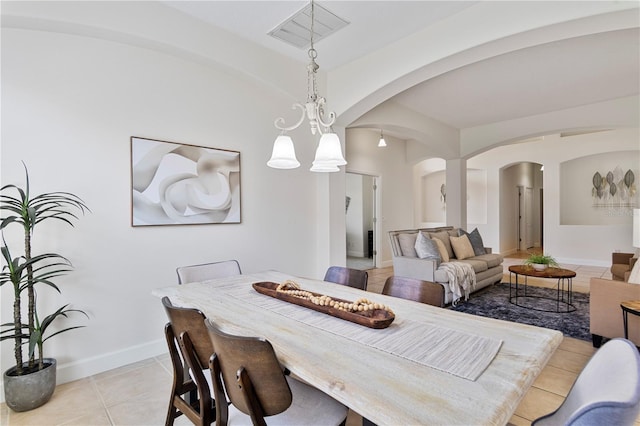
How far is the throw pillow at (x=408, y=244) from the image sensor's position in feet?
15.4

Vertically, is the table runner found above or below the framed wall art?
below

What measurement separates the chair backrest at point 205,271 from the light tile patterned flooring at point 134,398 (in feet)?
2.65

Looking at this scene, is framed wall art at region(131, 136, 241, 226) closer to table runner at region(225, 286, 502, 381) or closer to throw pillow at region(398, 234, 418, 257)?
table runner at region(225, 286, 502, 381)

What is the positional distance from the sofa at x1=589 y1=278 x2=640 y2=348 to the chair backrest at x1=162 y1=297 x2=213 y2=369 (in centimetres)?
328

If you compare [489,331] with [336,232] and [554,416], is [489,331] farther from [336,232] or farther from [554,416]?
→ [336,232]

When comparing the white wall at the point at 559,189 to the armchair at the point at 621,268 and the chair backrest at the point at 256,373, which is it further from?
the chair backrest at the point at 256,373

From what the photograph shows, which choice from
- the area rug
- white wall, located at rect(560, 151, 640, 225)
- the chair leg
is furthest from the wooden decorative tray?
white wall, located at rect(560, 151, 640, 225)

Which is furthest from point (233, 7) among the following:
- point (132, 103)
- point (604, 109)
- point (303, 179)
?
point (604, 109)

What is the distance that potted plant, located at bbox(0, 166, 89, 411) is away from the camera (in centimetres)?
205

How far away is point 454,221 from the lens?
692cm

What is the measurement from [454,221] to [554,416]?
603cm

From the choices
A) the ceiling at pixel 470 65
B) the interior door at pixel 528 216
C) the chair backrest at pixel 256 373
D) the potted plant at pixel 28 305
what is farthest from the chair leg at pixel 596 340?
the interior door at pixel 528 216

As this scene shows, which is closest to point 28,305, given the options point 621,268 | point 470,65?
point 470,65

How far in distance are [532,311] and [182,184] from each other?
14.2 ft
